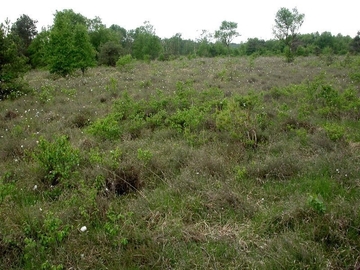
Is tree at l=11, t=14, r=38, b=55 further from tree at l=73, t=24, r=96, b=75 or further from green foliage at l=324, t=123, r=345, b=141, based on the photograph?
green foliage at l=324, t=123, r=345, b=141

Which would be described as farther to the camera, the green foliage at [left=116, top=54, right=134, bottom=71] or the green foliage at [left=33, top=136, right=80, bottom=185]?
the green foliage at [left=116, top=54, right=134, bottom=71]

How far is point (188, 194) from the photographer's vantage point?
3742 mm

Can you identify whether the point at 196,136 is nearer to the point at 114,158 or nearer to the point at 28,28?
the point at 114,158

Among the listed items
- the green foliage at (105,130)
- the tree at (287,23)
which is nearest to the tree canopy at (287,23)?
the tree at (287,23)

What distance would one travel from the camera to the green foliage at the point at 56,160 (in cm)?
393

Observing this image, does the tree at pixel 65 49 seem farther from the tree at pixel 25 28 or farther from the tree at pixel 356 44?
the tree at pixel 356 44

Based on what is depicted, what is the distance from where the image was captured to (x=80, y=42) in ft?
56.3

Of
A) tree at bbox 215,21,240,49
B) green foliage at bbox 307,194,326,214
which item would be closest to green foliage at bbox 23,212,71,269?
green foliage at bbox 307,194,326,214

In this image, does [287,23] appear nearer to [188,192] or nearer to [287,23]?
[287,23]

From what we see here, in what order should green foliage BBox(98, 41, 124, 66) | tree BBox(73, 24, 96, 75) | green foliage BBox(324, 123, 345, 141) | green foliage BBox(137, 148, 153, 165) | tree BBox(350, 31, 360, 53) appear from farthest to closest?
tree BBox(350, 31, 360, 53) < green foliage BBox(98, 41, 124, 66) < tree BBox(73, 24, 96, 75) < green foliage BBox(324, 123, 345, 141) < green foliage BBox(137, 148, 153, 165)

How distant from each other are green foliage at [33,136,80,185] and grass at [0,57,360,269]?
0.02 m

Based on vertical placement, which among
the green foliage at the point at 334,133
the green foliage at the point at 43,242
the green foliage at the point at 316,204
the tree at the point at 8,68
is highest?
the tree at the point at 8,68

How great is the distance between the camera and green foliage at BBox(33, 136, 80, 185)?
393cm

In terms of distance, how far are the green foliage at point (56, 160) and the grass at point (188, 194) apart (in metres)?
0.02
